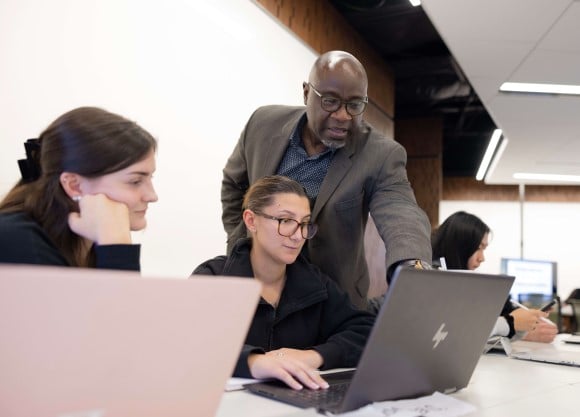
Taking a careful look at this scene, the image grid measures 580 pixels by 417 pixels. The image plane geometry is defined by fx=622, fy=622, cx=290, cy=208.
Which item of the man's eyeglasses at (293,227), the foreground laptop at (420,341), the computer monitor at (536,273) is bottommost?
the computer monitor at (536,273)

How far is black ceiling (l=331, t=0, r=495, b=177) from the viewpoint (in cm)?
502

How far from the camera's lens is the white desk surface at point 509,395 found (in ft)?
3.34

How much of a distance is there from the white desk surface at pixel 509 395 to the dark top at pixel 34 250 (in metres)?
0.31

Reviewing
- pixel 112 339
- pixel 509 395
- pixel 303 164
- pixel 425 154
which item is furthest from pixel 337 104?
pixel 425 154

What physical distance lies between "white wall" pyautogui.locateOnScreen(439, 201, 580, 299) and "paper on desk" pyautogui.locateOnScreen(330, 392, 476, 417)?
29.5 ft

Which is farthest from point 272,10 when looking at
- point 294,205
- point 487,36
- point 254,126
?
point 294,205

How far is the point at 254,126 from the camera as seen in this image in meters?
2.10

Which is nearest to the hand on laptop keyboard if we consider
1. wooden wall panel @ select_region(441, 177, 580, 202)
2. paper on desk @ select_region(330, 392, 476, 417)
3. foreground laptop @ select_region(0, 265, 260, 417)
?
paper on desk @ select_region(330, 392, 476, 417)

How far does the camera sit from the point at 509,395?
1.23m

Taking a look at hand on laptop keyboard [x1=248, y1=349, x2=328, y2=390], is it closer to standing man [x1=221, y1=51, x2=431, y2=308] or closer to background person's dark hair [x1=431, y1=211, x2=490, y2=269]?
standing man [x1=221, y1=51, x2=431, y2=308]

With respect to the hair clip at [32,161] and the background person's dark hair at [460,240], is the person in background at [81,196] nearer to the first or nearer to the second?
the hair clip at [32,161]

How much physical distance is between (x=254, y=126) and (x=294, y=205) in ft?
1.54

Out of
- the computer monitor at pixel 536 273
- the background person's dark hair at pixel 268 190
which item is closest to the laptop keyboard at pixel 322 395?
the background person's dark hair at pixel 268 190

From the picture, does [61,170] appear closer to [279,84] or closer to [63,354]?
[63,354]
